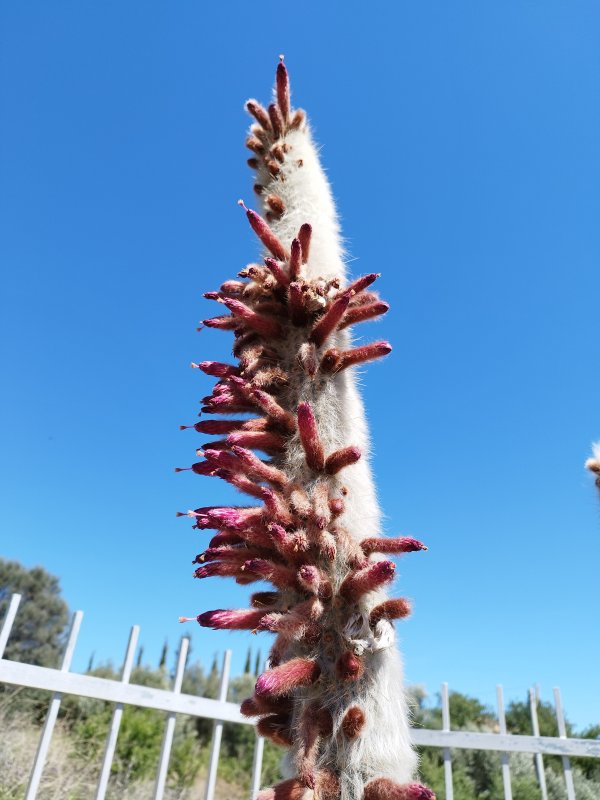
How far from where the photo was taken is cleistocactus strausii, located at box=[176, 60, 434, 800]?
1.07m

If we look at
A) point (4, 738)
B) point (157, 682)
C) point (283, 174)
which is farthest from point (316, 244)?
point (157, 682)

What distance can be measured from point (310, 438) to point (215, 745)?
3.57m

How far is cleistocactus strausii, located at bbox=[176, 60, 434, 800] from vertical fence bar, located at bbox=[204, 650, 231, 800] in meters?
3.08

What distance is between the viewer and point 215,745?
12.7 ft

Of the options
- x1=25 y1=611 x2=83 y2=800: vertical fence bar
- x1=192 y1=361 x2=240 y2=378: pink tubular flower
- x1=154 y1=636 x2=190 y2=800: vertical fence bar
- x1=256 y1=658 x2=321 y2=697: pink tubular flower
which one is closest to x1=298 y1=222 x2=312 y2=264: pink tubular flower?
x1=192 y1=361 x2=240 y2=378: pink tubular flower

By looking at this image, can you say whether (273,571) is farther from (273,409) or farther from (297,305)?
(297,305)

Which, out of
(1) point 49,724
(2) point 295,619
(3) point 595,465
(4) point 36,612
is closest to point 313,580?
(2) point 295,619

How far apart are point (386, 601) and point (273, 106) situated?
190 centimetres

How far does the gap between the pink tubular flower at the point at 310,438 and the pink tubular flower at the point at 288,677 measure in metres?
0.43

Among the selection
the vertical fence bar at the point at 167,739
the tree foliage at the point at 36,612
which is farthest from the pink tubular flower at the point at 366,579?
the tree foliage at the point at 36,612

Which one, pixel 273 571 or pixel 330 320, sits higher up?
pixel 330 320

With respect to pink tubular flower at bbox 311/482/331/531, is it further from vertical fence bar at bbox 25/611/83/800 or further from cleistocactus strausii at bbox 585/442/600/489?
vertical fence bar at bbox 25/611/83/800

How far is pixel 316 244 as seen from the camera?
179 centimetres

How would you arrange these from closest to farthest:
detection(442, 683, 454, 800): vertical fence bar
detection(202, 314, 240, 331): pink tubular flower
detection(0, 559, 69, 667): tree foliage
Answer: detection(202, 314, 240, 331): pink tubular flower
detection(442, 683, 454, 800): vertical fence bar
detection(0, 559, 69, 667): tree foliage
